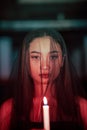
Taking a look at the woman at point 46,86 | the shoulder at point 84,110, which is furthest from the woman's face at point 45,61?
the shoulder at point 84,110

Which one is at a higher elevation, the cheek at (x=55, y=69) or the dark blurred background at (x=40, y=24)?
the dark blurred background at (x=40, y=24)

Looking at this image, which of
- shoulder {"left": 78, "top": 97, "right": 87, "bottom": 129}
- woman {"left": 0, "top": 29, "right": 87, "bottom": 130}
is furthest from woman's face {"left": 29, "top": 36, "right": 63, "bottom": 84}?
shoulder {"left": 78, "top": 97, "right": 87, "bottom": 129}

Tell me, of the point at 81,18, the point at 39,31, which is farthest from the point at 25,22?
the point at 81,18

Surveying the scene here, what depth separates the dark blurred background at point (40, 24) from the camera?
24.0 inches

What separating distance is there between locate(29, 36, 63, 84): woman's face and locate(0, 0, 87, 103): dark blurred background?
37mm

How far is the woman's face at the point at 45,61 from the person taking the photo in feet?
2.01

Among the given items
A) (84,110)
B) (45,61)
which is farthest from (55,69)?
(84,110)

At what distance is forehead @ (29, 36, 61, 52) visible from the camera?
614 millimetres

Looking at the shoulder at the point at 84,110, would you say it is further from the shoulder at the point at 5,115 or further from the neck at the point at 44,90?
the shoulder at the point at 5,115

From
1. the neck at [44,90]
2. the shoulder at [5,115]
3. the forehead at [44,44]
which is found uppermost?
the forehead at [44,44]

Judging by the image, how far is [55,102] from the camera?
614mm

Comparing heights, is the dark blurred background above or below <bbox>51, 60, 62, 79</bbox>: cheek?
above

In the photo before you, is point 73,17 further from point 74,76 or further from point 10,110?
point 10,110

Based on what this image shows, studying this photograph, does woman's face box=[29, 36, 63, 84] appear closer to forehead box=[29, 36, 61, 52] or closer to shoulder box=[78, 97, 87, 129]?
forehead box=[29, 36, 61, 52]
